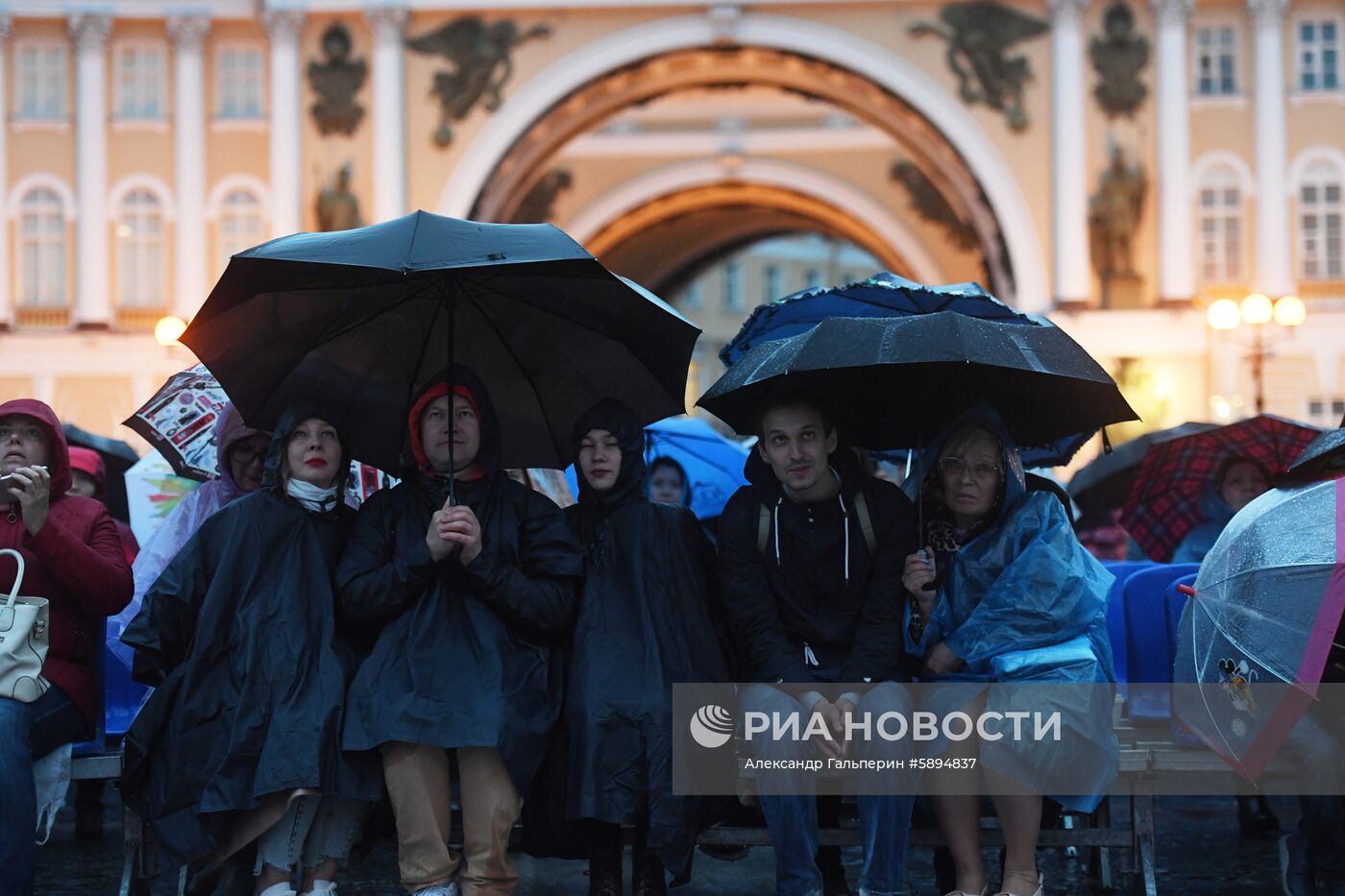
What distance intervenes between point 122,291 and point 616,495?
26.7 m

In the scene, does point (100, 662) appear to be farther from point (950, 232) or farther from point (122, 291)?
point (950, 232)

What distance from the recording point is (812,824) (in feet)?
18.2

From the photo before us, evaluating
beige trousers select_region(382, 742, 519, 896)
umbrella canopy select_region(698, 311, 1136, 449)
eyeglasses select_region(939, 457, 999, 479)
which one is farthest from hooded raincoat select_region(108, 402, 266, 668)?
eyeglasses select_region(939, 457, 999, 479)

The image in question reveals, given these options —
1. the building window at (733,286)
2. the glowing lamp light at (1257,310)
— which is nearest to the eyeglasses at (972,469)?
the glowing lamp light at (1257,310)

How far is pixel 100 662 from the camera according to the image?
6.13 meters

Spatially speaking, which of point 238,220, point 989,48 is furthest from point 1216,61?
point 238,220

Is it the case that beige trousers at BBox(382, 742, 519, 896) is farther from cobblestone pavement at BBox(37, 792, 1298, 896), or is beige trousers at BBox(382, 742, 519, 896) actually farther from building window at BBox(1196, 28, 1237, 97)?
building window at BBox(1196, 28, 1237, 97)

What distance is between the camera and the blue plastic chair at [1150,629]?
6.91 meters

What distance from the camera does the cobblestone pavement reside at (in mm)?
6656

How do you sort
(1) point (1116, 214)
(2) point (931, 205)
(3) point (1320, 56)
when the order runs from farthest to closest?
(2) point (931, 205), (3) point (1320, 56), (1) point (1116, 214)

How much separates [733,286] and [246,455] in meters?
53.3

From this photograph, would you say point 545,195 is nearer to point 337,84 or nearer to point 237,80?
point 337,84

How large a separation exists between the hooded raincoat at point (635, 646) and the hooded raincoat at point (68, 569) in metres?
1.52

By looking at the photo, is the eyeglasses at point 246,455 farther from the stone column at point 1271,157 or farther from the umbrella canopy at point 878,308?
the stone column at point 1271,157
